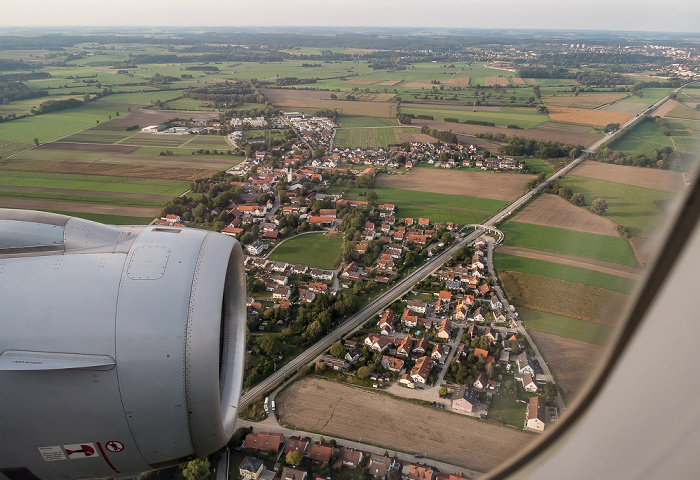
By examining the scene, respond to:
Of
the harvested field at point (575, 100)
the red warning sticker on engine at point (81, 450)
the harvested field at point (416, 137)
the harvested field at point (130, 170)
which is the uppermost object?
the red warning sticker on engine at point (81, 450)

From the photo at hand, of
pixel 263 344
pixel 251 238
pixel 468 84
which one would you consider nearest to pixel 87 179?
pixel 251 238

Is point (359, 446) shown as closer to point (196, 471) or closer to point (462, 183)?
point (196, 471)

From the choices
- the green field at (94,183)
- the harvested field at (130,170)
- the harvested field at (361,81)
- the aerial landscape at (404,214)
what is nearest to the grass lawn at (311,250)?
the aerial landscape at (404,214)

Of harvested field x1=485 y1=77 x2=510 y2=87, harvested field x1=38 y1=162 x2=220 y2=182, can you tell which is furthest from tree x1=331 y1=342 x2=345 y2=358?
harvested field x1=485 y1=77 x2=510 y2=87

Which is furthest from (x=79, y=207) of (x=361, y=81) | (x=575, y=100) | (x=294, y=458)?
(x=361, y=81)

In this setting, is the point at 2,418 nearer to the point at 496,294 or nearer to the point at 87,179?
the point at 496,294

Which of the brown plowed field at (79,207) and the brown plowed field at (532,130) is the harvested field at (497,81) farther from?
the brown plowed field at (79,207)
